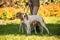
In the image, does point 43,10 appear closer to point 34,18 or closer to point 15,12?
point 34,18

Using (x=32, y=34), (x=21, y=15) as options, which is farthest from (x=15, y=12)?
(x=32, y=34)

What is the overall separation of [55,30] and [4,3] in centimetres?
67

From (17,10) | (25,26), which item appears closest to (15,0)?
(17,10)

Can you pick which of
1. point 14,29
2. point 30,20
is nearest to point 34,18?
point 30,20

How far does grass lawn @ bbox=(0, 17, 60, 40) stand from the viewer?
3248mm

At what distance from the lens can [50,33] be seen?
3273 millimetres

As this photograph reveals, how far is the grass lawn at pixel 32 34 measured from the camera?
128 inches

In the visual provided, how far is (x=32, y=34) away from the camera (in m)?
3.28

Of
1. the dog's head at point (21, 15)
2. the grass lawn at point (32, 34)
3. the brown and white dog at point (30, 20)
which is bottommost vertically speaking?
the grass lawn at point (32, 34)

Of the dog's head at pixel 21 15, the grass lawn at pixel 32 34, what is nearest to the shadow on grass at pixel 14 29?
the grass lawn at pixel 32 34

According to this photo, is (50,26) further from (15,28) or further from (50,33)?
(15,28)

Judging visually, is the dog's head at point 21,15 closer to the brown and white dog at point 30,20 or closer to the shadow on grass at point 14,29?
the brown and white dog at point 30,20

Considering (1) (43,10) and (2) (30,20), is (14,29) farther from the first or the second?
(1) (43,10)

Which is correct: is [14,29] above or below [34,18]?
below
